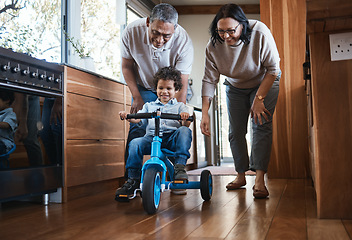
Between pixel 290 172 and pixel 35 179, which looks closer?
pixel 35 179

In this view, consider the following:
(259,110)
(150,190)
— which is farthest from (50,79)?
(259,110)

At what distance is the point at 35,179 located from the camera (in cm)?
216

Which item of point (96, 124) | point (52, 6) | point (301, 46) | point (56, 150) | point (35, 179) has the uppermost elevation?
point (52, 6)

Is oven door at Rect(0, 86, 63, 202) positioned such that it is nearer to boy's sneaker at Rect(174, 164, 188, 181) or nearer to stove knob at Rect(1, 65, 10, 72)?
stove knob at Rect(1, 65, 10, 72)

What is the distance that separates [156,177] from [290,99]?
218 cm

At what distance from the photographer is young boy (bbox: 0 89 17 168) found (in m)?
1.94

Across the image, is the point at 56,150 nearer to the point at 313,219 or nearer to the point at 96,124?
the point at 96,124

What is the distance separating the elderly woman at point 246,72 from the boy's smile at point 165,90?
0.21 metres

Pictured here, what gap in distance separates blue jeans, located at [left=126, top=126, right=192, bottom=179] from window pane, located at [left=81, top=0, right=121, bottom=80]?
2.02m

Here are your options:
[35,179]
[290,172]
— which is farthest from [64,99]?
[290,172]

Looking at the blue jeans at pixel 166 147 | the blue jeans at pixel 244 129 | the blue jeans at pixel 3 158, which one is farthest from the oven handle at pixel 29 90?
the blue jeans at pixel 244 129

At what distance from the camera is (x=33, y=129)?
217 centimetres

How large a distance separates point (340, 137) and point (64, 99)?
158cm

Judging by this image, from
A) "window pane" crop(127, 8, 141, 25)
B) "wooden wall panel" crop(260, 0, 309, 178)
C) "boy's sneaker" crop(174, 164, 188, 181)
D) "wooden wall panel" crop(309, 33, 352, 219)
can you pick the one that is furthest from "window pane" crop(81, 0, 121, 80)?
"wooden wall panel" crop(309, 33, 352, 219)
